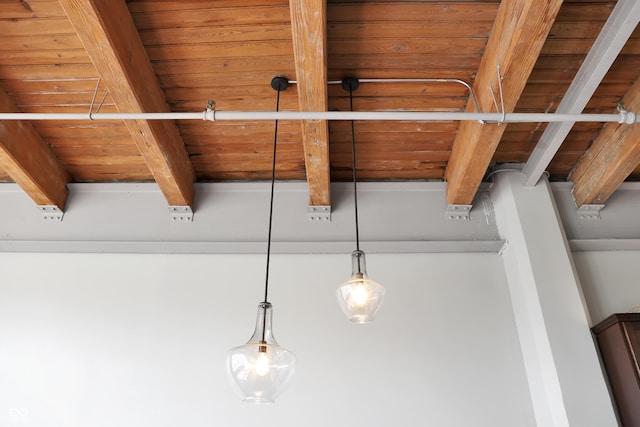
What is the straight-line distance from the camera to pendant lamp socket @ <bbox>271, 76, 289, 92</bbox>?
9.62 ft

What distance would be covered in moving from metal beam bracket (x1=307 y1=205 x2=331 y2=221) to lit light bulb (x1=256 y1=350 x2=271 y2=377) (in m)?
1.77

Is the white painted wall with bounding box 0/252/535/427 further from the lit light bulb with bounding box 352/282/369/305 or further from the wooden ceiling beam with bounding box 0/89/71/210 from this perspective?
the lit light bulb with bounding box 352/282/369/305

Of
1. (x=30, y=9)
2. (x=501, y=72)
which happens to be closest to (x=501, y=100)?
(x=501, y=72)

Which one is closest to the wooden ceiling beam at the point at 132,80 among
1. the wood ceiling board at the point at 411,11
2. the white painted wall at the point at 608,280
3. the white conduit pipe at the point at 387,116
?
the white conduit pipe at the point at 387,116

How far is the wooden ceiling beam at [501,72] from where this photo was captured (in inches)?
88.0

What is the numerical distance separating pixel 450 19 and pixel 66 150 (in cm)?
285

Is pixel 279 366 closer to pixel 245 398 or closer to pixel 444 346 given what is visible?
pixel 245 398

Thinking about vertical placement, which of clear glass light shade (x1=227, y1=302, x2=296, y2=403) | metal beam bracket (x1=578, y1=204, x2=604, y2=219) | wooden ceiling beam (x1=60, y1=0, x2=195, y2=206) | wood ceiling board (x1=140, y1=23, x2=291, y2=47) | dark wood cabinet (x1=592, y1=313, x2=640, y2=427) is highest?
wood ceiling board (x1=140, y1=23, x2=291, y2=47)

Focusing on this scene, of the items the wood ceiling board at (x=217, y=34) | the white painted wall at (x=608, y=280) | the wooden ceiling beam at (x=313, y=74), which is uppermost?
the wood ceiling board at (x=217, y=34)

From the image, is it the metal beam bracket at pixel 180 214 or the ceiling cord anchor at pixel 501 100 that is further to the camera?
the metal beam bracket at pixel 180 214

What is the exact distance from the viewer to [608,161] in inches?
129

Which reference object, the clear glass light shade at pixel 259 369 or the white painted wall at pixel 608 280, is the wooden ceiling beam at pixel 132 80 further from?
the white painted wall at pixel 608 280

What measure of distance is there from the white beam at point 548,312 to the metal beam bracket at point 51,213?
3.36m

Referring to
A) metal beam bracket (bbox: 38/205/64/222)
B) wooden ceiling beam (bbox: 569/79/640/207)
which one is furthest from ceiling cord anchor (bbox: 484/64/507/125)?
metal beam bracket (bbox: 38/205/64/222)
